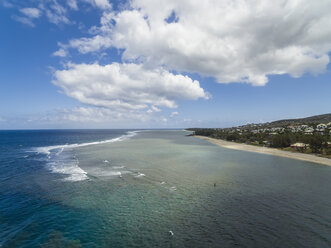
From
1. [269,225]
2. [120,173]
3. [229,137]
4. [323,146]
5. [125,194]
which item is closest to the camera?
[269,225]

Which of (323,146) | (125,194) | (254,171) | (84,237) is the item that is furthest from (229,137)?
(84,237)

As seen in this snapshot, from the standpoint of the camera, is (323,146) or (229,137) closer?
(323,146)

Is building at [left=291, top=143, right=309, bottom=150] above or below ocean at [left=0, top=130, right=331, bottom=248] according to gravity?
above

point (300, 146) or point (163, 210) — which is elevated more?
point (300, 146)

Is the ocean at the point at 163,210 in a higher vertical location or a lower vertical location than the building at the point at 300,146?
lower

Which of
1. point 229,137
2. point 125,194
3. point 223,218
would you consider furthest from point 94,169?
point 229,137

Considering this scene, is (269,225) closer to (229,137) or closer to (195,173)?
(195,173)

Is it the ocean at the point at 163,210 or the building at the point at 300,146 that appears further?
the building at the point at 300,146

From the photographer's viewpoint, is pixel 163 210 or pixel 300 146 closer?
pixel 163 210

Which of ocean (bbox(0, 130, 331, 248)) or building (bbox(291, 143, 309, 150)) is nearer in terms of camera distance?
ocean (bbox(0, 130, 331, 248))

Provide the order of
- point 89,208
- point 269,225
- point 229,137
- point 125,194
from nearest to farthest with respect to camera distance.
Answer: point 269,225
point 89,208
point 125,194
point 229,137
